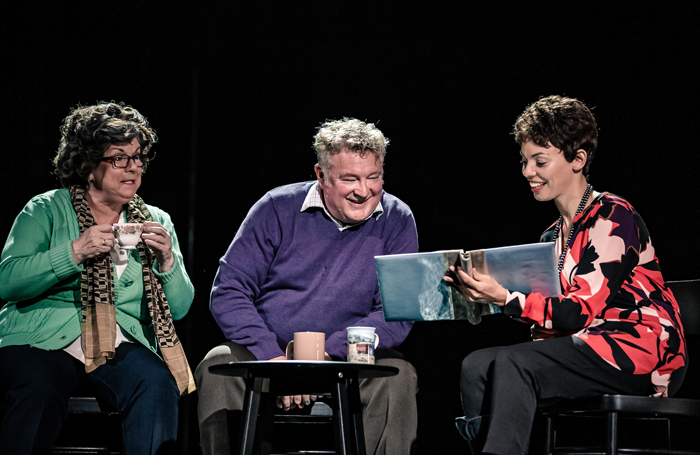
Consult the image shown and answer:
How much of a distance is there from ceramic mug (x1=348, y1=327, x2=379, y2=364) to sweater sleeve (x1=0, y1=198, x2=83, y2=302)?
3.23 ft

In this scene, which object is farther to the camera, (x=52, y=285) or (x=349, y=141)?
(x=349, y=141)

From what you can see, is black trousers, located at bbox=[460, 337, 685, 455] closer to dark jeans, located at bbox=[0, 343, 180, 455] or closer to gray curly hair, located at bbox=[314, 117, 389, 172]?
gray curly hair, located at bbox=[314, 117, 389, 172]

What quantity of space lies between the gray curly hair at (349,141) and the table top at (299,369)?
2.81 ft

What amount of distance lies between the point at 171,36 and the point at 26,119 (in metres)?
0.88

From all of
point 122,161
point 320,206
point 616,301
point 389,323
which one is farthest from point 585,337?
point 122,161

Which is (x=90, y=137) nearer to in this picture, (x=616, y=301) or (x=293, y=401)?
(x=293, y=401)

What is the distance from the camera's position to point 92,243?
2.38m

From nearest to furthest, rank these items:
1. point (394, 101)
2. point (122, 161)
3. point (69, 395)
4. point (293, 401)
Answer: point (69, 395) < point (293, 401) < point (122, 161) < point (394, 101)

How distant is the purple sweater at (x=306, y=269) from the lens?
8.61 ft

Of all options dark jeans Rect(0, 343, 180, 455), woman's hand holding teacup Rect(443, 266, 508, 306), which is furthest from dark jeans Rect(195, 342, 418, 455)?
woman's hand holding teacup Rect(443, 266, 508, 306)

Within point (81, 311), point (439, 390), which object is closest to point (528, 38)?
point (439, 390)

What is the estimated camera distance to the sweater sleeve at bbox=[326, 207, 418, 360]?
253 cm

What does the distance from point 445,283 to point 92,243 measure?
1192 mm

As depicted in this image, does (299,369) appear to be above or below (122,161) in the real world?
below
